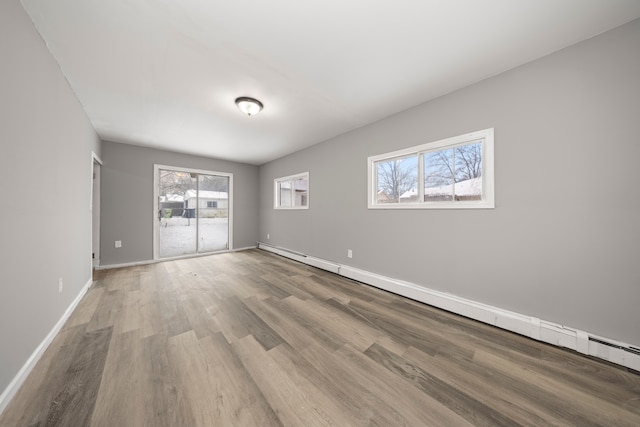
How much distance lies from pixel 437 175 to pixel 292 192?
3297 millimetres

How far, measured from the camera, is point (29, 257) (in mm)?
1487

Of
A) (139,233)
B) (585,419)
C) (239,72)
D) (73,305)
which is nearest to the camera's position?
(585,419)

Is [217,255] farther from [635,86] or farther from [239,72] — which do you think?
[635,86]

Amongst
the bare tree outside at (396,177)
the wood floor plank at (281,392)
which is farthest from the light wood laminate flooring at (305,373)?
the bare tree outside at (396,177)

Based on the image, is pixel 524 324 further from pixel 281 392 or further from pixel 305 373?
pixel 281 392

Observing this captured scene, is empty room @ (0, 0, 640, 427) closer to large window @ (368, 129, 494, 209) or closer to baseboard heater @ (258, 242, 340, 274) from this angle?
large window @ (368, 129, 494, 209)

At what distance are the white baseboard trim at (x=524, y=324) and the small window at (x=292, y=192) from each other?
2.40 meters

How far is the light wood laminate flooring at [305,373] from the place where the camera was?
1.12m

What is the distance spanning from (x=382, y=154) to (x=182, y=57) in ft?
8.33

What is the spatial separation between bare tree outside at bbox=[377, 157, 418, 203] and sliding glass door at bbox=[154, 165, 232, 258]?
4.18 m

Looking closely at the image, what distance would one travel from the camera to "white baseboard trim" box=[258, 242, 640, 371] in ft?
4.98

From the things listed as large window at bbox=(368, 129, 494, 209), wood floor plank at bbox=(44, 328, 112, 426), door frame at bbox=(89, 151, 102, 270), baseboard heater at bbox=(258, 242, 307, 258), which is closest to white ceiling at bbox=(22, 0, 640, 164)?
large window at bbox=(368, 129, 494, 209)

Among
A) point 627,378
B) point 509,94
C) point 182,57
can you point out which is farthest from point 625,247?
point 182,57

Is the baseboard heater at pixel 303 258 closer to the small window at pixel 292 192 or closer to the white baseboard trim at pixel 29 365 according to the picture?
the small window at pixel 292 192
